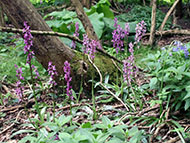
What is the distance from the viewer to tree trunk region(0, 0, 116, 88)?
2.86m

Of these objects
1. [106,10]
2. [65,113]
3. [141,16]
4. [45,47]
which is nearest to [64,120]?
[65,113]

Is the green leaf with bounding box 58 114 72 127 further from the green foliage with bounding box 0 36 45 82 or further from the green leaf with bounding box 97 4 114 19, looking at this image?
the green leaf with bounding box 97 4 114 19

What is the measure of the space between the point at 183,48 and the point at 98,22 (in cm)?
352

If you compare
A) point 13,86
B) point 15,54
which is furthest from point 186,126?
point 15,54

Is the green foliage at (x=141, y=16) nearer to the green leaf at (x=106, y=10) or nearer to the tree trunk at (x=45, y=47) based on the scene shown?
the green leaf at (x=106, y=10)

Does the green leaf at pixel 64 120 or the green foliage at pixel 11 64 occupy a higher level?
the green foliage at pixel 11 64

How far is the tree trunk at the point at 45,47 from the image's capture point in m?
2.86

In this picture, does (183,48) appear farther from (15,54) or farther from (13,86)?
(15,54)

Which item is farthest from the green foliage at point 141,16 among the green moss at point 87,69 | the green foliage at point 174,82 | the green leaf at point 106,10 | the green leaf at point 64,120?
the green leaf at point 64,120

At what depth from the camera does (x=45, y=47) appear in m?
3.08

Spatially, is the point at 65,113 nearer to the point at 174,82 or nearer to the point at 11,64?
the point at 174,82

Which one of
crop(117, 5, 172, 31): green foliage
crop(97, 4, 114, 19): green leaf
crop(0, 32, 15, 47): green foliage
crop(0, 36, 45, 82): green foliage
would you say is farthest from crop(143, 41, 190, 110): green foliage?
crop(0, 32, 15, 47): green foliage

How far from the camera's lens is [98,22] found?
5.79 meters

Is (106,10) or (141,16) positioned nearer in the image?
(106,10)
